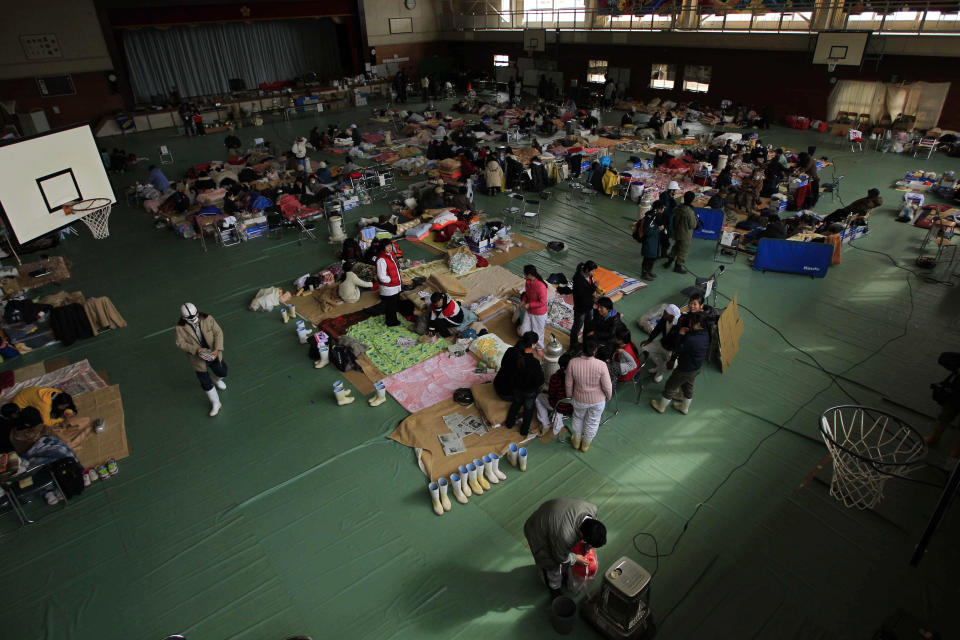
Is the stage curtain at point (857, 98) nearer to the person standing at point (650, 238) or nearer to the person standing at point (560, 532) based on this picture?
the person standing at point (650, 238)

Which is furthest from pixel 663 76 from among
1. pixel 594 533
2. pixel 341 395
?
pixel 594 533

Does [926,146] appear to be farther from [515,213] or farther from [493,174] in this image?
[493,174]

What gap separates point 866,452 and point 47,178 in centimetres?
1273

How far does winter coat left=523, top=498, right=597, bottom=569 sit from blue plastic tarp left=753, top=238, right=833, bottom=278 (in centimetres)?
914

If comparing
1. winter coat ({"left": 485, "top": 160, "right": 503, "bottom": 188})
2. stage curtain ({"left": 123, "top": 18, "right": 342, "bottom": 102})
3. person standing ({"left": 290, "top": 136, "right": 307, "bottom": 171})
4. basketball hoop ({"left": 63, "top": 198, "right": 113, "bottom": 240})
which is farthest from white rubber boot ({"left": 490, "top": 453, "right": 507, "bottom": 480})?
stage curtain ({"left": 123, "top": 18, "right": 342, "bottom": 102})

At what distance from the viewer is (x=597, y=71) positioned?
31719mm

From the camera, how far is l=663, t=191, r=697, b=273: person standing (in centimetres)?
1121

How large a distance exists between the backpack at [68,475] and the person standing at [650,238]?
34.8ft

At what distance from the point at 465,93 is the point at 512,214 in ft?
76.8

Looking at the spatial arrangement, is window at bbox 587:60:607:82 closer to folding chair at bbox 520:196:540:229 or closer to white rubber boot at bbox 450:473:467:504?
folding chair at bbox 520:196:540:229

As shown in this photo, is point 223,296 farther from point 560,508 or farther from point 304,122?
point 304,122

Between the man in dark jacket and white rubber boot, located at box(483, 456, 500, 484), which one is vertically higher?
the man in dark jacket

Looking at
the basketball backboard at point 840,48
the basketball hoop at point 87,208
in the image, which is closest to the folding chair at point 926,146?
the basketball backboard at point 840,48

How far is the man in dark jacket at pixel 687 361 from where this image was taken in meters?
7.13
